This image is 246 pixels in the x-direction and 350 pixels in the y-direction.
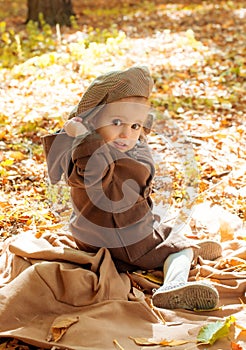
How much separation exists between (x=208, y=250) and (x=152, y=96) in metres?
3.05

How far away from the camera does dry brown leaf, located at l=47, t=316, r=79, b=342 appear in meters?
2.48

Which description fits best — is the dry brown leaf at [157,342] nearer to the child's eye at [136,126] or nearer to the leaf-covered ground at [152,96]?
the child's eye at [136,126]

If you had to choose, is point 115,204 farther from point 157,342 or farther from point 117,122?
point 157,342

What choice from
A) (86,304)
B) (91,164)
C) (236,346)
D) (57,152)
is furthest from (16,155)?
(236,346)

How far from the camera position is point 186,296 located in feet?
9.03

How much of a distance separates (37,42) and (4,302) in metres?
5.58

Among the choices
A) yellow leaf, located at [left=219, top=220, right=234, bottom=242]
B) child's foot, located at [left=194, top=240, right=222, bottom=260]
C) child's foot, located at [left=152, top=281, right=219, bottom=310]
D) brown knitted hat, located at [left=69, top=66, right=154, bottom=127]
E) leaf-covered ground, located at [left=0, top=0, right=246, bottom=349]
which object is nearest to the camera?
child's foot, located at [left=152, top=281, right=219, bottom=310]

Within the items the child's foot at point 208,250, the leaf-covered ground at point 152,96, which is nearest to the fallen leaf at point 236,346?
the child's foot at point 208,250

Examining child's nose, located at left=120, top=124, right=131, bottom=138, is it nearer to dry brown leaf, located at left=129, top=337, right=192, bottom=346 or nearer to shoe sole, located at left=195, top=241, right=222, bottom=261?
shoe sole, located at left=195, top=241, right=222, bottom=261

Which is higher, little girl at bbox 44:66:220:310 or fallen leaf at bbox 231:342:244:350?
little girl at bbox 44:66:220:310

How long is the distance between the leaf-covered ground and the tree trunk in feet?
0.82

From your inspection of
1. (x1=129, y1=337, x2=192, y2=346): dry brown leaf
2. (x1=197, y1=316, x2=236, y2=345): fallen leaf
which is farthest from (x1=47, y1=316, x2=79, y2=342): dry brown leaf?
(x1=197, y1=316, x2=236, y2=345): fallen leaf

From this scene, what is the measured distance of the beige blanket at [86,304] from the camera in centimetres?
250

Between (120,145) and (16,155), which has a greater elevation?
(120,145)
